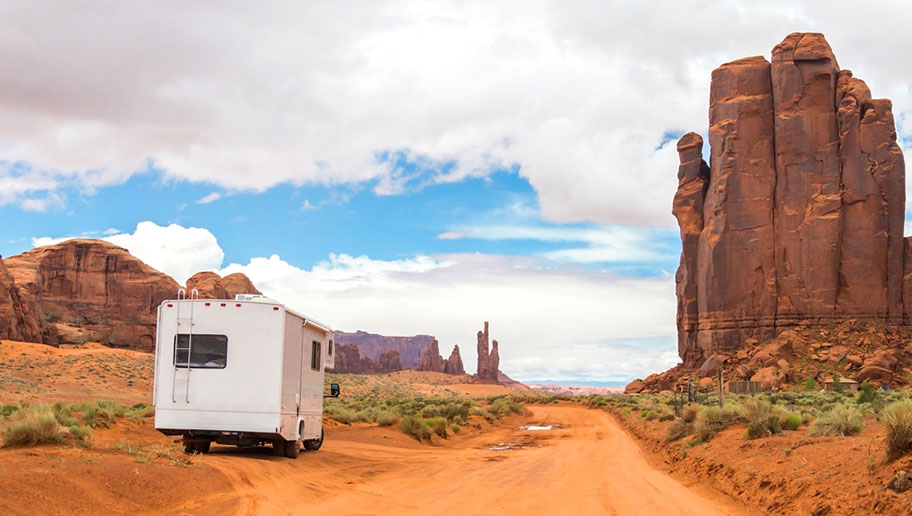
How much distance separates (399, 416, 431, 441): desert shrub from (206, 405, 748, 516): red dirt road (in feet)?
10.5

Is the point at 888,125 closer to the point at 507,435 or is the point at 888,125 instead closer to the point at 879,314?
the point at 879,314

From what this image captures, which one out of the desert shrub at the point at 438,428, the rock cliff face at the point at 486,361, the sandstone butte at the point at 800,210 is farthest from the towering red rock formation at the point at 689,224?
the rock cliff face at the point at 486,361

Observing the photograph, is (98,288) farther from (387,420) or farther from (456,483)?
(456,483)

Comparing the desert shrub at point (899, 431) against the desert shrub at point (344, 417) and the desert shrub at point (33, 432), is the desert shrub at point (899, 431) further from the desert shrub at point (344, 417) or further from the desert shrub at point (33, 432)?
the desert shrub at point (344, 417)

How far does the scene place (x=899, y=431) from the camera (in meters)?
9.45

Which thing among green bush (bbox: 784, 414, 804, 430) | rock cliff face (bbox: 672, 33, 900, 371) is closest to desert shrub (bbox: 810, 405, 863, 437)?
green bush (bbox: 784, 414, 804, 430)

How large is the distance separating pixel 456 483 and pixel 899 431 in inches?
288

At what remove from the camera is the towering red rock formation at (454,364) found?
166 meters

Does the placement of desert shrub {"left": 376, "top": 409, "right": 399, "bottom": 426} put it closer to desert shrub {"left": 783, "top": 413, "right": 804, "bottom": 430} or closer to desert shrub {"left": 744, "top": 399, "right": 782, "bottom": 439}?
desert shrub {"left": 744, "top": 399, "right": 782, "bottom": 439}

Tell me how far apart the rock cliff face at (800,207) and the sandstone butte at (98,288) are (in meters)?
64.7

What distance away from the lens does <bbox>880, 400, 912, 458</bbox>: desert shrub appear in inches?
368

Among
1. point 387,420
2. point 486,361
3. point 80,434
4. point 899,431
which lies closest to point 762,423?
point 899,431

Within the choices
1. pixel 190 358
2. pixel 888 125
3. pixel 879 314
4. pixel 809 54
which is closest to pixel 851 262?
pixel 879 314

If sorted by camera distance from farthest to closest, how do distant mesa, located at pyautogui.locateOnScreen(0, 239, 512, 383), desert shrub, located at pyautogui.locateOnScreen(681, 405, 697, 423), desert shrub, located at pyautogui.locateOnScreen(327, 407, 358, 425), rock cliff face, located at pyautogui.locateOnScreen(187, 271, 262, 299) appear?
rock cliff face, located at pyautogui.locateOnScreen(187, 271, 262, 299), distant mesa, located at pyautogui.locateOnScreen(0, 239, 512, 383), desert shrub, located at pyautogui.locateOnScreen(327, 407, 358, 425), desert shrub, located at pyautogui.locateOnScreen(681, 405, 697, 423)
